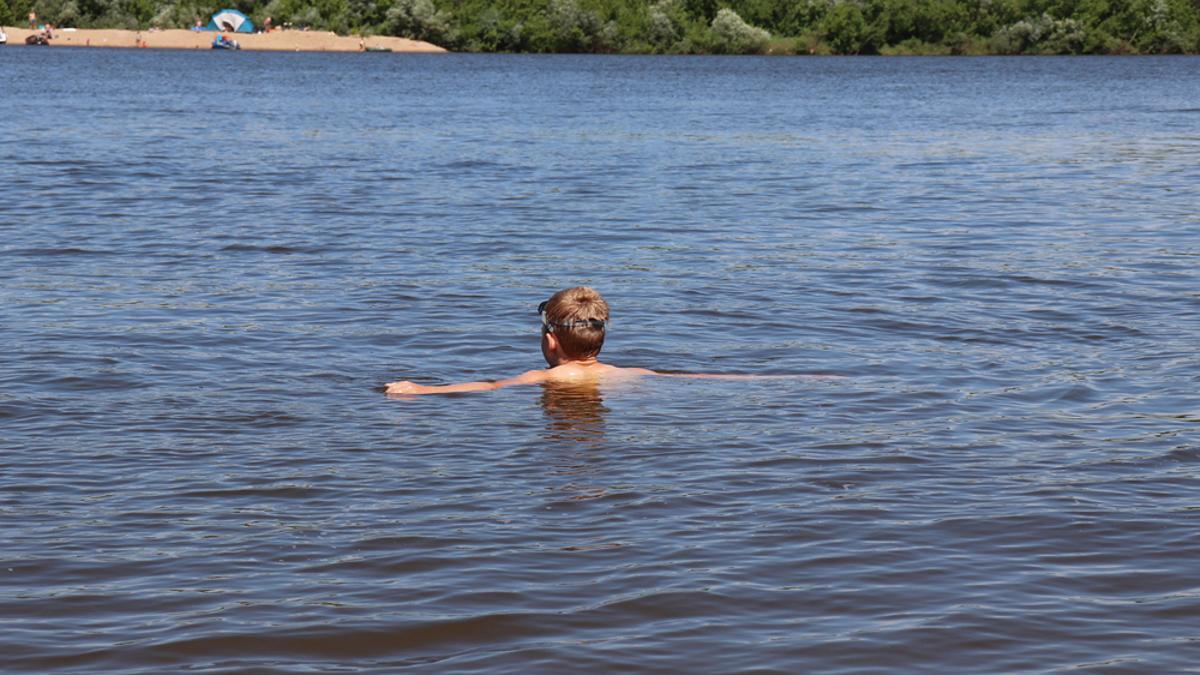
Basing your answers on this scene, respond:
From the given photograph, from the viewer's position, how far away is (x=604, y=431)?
925 centimetres

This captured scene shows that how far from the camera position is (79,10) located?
134750mm

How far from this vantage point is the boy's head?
9867 mm

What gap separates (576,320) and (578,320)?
1 centimetres

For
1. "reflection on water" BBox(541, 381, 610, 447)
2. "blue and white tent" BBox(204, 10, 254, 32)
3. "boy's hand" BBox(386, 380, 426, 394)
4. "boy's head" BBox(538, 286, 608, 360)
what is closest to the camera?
"reflection on water" BBox(541, 381, 610, 447)

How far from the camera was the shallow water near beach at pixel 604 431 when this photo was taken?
20.2 feet

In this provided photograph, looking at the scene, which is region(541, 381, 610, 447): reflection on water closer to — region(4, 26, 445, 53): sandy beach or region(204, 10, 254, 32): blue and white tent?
region(4, 26, 445, 53): sandy beach

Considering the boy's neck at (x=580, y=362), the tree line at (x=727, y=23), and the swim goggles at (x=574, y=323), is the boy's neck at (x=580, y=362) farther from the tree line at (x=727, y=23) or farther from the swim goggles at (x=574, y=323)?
the tree line at (x=727, y=23)

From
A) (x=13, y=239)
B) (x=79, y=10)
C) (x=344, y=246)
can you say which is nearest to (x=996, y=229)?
(x=344, y=246)

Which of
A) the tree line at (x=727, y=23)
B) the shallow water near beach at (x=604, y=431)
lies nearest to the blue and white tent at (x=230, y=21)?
the tree line at (x=727, y=23)

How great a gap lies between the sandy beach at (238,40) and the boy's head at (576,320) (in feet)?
388

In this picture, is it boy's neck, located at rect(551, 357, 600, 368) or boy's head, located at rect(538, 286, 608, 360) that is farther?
boy's neck, located at rect(551, 357, 600, 368)

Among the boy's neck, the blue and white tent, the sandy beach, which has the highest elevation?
the blue and white tent

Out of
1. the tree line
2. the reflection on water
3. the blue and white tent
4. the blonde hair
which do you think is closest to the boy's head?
the blonde hair

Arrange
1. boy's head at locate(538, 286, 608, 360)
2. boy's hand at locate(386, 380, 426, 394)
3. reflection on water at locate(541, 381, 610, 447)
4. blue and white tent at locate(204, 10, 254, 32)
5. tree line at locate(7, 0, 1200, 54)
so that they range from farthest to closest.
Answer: blue and white tent at locate(204, 10, 254, 32), tree line at locate(7, 0, 1200, 54), boy's hand at locate(386, 380, 426, 394), boy's head at locate(538, 286, 608, 360), reflection on water at locate(541, 381, 610, 447)
